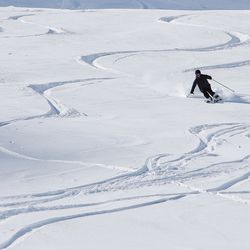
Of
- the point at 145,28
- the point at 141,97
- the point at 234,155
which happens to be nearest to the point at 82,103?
the point at 141,97

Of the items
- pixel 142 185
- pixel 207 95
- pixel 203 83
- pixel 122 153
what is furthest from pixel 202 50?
pixel 142 185

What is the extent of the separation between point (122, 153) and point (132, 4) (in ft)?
276

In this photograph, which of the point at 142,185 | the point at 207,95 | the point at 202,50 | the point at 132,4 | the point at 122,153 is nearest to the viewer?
the point at 142,185

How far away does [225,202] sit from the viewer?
730 cm

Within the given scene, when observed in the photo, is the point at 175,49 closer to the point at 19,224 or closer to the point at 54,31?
the point at 54,31

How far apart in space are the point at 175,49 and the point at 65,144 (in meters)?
16.6

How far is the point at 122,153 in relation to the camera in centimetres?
979

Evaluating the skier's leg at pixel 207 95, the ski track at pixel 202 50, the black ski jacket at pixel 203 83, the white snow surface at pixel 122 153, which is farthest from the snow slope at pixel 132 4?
the skier's leg at pixel 207 95

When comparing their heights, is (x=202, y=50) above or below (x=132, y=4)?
above

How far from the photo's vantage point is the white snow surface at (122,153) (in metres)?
6.44

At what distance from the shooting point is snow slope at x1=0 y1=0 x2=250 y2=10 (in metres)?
92.3

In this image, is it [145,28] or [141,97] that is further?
[145,28]

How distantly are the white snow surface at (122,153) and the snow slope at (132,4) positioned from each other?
69.0 m

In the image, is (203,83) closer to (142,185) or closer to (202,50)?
(142,185)
